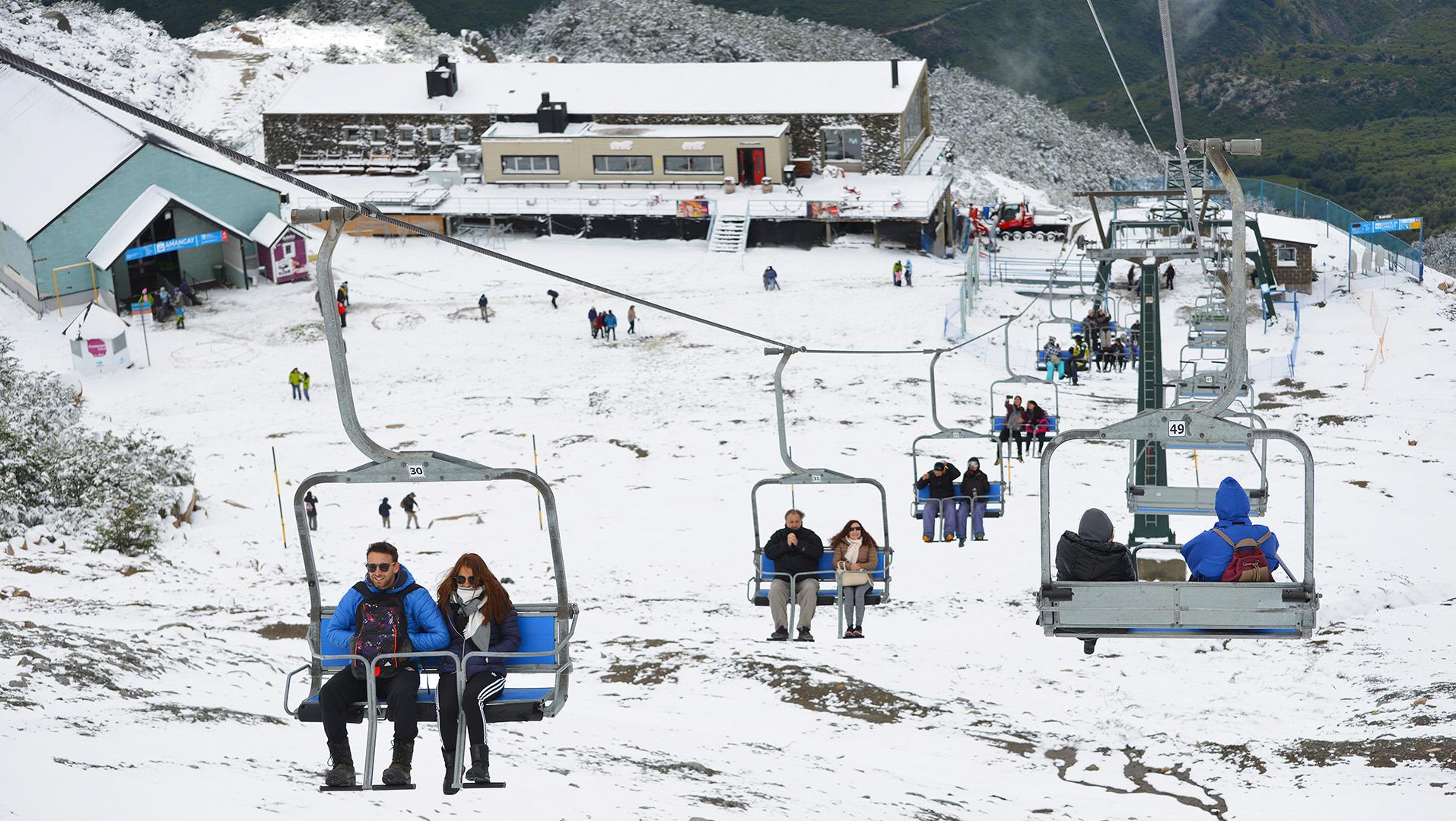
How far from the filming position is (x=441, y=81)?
53.7m

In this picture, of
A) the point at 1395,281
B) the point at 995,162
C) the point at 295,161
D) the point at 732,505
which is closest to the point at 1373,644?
the point at 732,505

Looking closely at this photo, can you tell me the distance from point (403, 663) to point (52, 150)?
38.1 metres

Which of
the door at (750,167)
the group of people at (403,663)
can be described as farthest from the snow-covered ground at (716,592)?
the door at (750,167)

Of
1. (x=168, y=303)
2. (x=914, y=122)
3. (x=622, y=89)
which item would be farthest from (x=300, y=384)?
(x=914, y=122)

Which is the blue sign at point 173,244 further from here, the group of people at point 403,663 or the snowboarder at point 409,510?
the group of people at point 403,663

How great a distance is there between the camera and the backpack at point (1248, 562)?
11.5m

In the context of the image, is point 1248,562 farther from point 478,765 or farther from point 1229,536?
point 478,765

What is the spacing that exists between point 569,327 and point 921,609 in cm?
1853

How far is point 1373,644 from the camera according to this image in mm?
19891

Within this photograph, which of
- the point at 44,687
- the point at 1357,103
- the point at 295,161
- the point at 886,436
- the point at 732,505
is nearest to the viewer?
the point at 44,687

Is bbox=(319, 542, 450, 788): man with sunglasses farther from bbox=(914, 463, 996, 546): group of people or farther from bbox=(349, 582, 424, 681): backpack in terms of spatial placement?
bbox=(914, 463, 996, 546): group of people

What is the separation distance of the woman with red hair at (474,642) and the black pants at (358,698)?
0.58 feet

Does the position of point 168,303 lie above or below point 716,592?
above

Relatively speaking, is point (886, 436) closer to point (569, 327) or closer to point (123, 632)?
point (569, 327)
